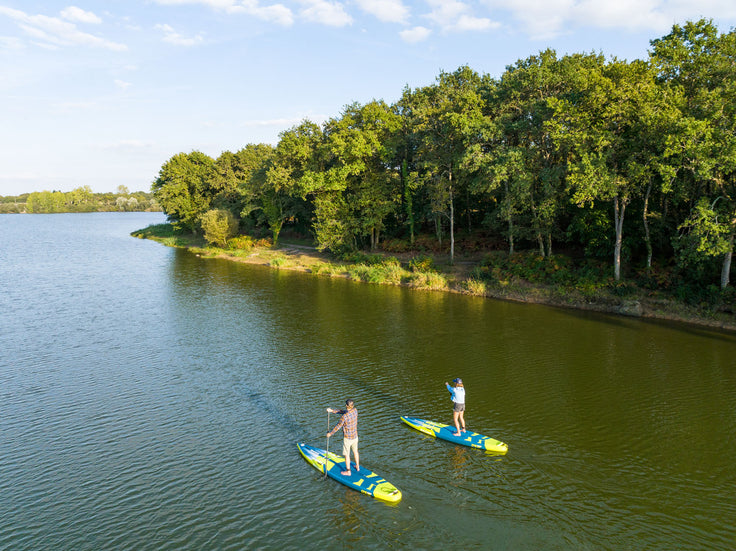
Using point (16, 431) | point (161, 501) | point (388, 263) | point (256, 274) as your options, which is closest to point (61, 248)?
point (256, 274)

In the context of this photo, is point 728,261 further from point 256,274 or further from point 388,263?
point 256,274

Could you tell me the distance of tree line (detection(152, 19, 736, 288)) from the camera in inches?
1163

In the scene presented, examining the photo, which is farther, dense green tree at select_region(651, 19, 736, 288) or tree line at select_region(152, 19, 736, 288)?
tree line at select_region(152, 19, 736, 288)

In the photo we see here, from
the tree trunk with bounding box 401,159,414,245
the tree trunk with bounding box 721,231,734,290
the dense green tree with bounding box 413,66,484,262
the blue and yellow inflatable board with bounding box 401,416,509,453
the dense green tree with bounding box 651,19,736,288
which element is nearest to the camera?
the blue and yellow inflatable board with bounding box 401,416,509,453

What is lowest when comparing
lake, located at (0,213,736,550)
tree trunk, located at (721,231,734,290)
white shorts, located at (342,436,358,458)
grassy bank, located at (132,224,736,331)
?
lake, located at (0,213,736,550)

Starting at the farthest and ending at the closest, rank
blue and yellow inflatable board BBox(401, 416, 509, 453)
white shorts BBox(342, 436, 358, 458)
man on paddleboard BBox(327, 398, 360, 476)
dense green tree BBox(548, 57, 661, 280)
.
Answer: dense green tree BBox(548, 57, 661, 280) → blue and yellow inflatable board BBox(401, 416, 509, 453) → white shorts BBox(342, 436, 358, 458) → man on paddleboard BBox(327, 398, 360, 476)

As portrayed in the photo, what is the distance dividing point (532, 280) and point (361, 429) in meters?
27.9

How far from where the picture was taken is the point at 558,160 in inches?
1586

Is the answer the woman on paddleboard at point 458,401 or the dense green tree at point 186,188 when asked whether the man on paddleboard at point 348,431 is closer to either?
the woman on paddleboard at point 458,401

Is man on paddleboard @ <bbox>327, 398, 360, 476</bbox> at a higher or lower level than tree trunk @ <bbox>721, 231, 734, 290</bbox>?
lower

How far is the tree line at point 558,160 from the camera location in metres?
29.5

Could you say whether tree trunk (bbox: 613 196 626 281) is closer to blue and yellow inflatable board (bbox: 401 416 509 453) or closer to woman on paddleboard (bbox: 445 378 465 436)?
woman on paddleboard (bbox: 445 378 465 436)

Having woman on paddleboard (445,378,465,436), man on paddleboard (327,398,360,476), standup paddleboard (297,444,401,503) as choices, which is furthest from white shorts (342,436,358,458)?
woman on paddleboard (445,378,465,436)

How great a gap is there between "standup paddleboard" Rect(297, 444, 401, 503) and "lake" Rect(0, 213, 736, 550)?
0.36 meters
